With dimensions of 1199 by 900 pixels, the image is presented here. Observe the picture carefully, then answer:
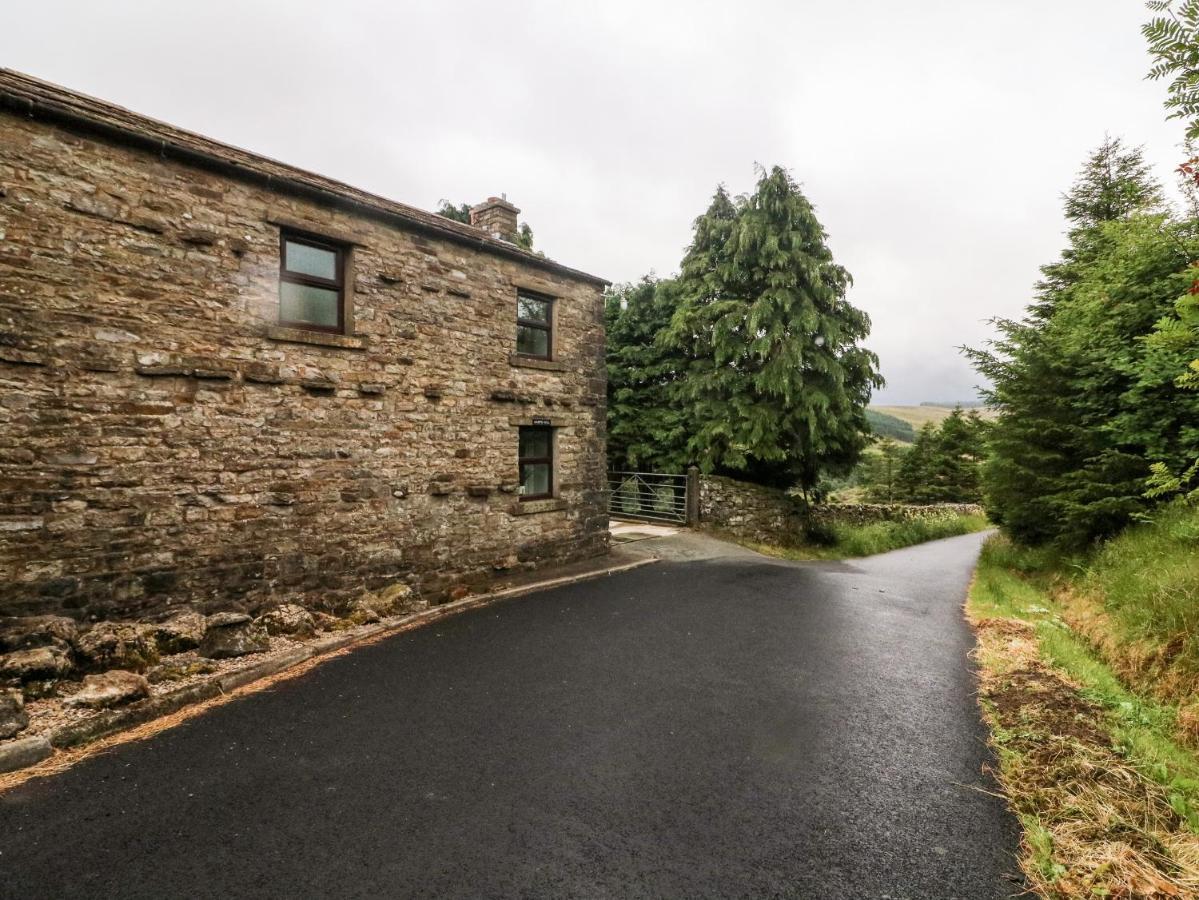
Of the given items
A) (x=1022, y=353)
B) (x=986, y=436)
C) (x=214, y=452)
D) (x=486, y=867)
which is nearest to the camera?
(x=486, y=867)

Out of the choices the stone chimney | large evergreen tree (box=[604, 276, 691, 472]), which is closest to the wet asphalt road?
the stone chimney

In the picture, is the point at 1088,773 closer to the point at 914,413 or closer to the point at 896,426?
the point at 896,426

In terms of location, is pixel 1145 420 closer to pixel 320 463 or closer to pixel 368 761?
pixel 368 761

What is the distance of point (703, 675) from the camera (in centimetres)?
599

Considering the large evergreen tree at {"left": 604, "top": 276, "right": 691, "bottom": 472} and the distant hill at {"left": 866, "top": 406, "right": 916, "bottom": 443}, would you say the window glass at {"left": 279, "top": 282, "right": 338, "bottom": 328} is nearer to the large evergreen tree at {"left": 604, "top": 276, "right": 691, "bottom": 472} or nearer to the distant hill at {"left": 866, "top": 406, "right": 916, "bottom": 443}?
the large evergreen tree at {"left": 604, "top": 276, "right": 691, "bottom": 472}

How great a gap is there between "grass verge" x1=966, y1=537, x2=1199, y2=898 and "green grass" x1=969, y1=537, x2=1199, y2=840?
0.04 ft

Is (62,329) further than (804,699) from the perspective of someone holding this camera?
Yes

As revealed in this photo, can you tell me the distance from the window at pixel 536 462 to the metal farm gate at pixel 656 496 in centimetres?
539

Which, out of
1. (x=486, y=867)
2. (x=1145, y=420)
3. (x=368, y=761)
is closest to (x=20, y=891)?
(x=368, y=761)

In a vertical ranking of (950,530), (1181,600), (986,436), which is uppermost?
(986,436)

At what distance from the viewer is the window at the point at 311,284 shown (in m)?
7.93

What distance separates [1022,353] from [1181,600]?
706cm

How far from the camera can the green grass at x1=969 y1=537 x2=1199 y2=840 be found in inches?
154

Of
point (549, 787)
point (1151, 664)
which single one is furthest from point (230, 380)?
point (1151, 664)
